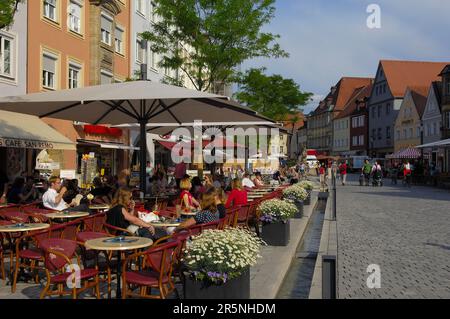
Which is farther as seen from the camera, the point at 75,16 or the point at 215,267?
the point at 75,16

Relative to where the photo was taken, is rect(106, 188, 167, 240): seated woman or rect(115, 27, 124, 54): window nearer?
rect(106, 188, 167, 240): seated woman

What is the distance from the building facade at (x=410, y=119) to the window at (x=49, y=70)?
4652 centimetres

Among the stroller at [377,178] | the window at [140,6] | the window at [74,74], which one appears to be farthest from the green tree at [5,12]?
the stroller at [377,178]

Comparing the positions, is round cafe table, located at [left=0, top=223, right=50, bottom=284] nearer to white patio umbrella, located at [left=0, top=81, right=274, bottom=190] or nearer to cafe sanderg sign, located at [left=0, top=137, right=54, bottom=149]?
white patio umbrella, located at [left=0, top=81, right=274, bottom=190]

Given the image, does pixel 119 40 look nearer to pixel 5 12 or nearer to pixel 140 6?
pixel 140 6

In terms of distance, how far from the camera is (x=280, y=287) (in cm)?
705

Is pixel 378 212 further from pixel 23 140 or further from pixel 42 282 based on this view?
pixel 42 282

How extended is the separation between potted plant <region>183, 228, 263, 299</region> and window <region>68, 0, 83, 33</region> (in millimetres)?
20228

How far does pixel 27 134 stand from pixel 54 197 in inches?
290

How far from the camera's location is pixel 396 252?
9.67 m

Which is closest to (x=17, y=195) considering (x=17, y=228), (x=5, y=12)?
(x=5, y=12)

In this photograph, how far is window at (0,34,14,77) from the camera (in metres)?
18.1

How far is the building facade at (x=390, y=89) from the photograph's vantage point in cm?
6844

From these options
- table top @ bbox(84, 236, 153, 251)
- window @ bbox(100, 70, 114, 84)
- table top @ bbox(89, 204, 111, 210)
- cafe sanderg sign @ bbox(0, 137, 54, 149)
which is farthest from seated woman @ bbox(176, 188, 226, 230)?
window @ bbox(100, 70, 114, 84)
